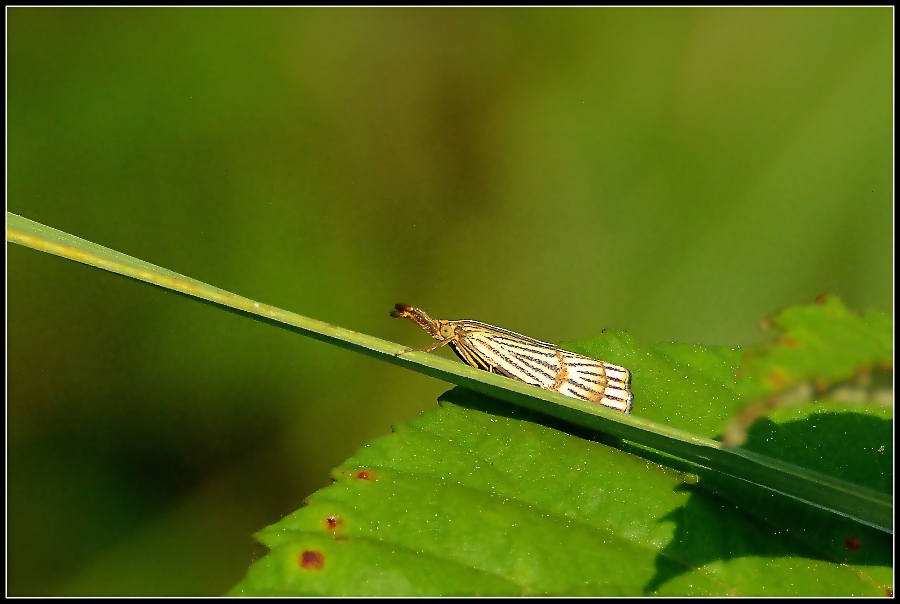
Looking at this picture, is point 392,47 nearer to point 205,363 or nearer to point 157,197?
point 157,197

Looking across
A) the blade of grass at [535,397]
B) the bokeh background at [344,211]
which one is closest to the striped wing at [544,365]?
the blade of grass at [535,397]

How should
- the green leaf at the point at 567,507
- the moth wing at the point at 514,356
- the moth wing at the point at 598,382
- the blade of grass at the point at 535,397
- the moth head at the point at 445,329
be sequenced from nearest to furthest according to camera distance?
the blade of grass at the point at 535,397 → the green leaf at the point at 567,507 → the moth wing at the point at 598,382 → the moth wing at the point at 514,356 → the moth head at the point at 445,329

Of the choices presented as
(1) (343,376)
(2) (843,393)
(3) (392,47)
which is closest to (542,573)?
(2) (843,393)

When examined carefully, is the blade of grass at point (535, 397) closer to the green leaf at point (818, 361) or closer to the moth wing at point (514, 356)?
the green leaf at point (818, 361)

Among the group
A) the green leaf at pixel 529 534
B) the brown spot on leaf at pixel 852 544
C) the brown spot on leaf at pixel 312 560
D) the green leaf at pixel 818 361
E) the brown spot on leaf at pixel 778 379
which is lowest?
the brown spot on leaf at pixel 312 560

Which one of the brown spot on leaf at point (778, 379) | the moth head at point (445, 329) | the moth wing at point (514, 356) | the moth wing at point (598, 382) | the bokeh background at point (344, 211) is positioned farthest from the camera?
the bokeh background at point (344, 211)

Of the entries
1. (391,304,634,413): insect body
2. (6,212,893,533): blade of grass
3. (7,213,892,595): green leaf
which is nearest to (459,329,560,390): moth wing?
(391,304,634,413): insect body

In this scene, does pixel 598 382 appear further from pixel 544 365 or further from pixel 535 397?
pixel 535 397

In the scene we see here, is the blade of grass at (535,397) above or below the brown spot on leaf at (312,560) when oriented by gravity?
above
